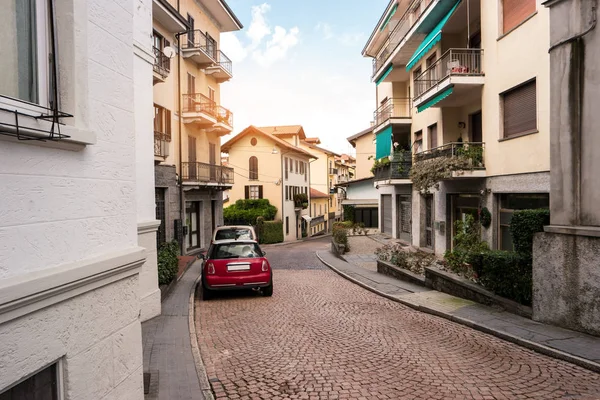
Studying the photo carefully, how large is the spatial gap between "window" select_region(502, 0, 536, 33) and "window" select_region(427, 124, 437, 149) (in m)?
6.31

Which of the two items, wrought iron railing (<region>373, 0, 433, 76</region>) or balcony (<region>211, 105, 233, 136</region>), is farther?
balcony (<region>211, 105, 233, 136</region>)

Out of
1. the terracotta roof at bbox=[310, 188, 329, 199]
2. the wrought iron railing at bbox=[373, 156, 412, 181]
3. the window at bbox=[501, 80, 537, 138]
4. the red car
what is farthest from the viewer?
the terracotta roof at bbox=[310, 188, 329, 199]

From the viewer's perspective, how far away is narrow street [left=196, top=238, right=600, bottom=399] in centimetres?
526

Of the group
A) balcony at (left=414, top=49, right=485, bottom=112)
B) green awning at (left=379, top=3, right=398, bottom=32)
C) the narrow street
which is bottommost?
the narrow street

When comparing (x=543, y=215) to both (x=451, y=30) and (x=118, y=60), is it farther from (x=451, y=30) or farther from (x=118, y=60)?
(x=451, y=30)

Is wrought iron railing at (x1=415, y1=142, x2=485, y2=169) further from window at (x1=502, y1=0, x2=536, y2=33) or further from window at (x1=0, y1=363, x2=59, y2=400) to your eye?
window at (x1=0, y1=363, x2=59, y2=400)

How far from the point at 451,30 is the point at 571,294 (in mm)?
12871

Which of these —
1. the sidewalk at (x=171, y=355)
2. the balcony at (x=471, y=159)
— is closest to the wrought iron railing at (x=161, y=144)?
the sidewalk at (x=171, y=355)

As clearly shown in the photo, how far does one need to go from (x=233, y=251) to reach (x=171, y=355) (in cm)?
460

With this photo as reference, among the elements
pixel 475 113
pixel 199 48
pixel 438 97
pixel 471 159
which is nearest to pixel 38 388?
pixel 471 159

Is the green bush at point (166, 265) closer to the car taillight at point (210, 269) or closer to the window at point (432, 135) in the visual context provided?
the car taillight at point (210, 269)

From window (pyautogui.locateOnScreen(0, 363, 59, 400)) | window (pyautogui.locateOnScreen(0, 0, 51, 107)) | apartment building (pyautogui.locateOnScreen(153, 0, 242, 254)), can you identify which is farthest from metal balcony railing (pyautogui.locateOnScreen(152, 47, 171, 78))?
window (pyautogui.locateOnScreen(0, 363, 59, 400))

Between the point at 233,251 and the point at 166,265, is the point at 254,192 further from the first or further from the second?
the point at 233,251

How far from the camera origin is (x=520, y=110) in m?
11.9
